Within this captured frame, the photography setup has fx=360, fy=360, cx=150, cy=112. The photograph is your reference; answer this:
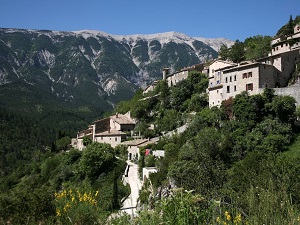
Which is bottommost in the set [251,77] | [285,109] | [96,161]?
[96,161]

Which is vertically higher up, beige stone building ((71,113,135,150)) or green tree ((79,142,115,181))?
beige stone building ((71,113,135,150))

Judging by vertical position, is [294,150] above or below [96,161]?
above

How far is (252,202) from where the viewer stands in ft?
18.1

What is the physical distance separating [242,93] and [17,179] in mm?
58356

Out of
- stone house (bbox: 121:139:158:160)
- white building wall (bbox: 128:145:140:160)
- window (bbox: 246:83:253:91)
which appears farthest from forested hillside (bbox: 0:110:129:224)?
window (bbox: 246:83:253:91)

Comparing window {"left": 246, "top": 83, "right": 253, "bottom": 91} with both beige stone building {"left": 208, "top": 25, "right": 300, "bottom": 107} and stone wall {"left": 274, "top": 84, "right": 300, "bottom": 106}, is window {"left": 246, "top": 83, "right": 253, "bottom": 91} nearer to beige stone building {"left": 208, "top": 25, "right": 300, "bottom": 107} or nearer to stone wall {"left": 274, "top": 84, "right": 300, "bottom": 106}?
beige stone building {"left": 208, "top": 25, "right": 300, "bottom": 107}

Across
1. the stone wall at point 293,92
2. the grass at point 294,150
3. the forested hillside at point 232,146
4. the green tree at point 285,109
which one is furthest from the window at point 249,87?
the grass at point 294,150

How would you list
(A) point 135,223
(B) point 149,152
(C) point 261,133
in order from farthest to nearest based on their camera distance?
(B) point 149,152
(C) point 261,133
(A) point 135,223

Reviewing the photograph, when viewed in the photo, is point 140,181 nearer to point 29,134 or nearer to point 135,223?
point 135,223

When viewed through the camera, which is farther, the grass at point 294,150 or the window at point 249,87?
the window at point 249,87

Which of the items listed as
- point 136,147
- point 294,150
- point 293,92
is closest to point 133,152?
point 136,147

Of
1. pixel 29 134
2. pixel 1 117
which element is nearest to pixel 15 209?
pixel 29 134

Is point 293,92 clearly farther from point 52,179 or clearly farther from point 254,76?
point 52,179

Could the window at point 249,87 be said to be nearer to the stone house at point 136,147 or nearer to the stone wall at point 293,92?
the stone wall at point 293,92
